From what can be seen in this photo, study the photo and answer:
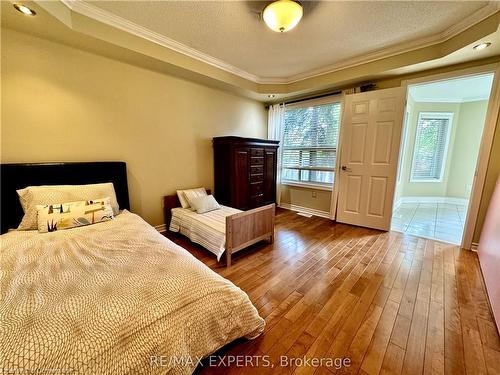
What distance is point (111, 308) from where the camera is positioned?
3.05 feet

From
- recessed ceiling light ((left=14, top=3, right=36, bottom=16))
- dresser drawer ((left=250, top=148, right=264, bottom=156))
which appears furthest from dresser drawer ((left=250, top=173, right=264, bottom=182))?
recessed ceiling light ((left=14, top=3, right=36, bottom=16))

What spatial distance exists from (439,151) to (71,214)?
7256mm

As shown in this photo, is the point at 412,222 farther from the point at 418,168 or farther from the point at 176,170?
the point at 176,170

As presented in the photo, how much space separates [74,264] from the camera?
1.29m

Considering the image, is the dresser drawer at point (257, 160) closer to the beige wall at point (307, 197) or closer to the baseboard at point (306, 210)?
the beige wall at point (307, 197)

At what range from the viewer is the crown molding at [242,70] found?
6.26 ft

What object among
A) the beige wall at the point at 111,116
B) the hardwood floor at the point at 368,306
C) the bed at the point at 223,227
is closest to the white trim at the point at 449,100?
the hardwood floor at the point at 368,306

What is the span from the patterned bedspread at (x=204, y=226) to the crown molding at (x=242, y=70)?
2.18 m

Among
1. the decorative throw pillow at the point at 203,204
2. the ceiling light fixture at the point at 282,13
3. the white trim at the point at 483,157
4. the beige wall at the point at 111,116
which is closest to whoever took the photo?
the ceiling light fixture at the point at 282,13

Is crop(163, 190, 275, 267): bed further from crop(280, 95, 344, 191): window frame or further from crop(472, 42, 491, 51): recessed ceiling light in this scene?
crop(472, 42, 491, 51): recessed ceiling light

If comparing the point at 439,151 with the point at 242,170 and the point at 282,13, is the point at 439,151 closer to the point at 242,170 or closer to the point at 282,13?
the point at 242,170

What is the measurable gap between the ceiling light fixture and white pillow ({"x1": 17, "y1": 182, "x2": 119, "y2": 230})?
244 cm

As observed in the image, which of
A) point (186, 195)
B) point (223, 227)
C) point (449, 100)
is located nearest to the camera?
point (223, 227)

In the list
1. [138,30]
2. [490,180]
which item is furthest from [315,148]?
[138,30]
